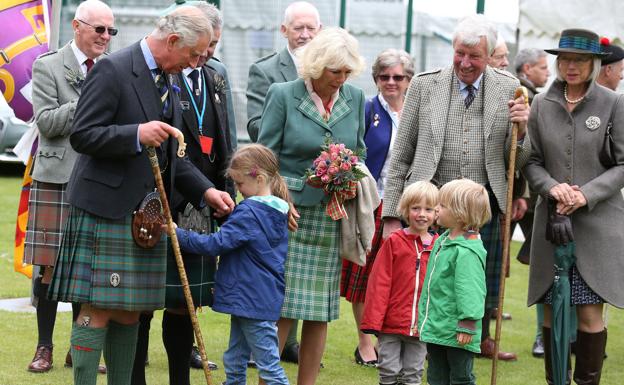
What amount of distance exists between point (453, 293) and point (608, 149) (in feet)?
4.61

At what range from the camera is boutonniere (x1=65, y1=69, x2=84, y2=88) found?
6.34m

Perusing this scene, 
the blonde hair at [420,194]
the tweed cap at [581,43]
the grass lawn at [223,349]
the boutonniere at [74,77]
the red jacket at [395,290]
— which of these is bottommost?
the grass lawn at [223,349]

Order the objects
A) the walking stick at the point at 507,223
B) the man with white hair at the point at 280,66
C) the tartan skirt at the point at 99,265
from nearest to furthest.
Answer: the tartan skirt at the point at 99,265, the walking stick at the point at 507,223, the man with white hair at the point at 280,66

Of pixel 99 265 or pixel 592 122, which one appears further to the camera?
pixel 592 122

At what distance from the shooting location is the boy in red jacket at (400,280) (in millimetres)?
5883

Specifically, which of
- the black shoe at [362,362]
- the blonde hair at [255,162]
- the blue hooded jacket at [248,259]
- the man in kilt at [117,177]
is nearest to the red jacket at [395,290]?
the blue hooded jacket at [248,259]

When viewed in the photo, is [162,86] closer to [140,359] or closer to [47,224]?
[140,359]

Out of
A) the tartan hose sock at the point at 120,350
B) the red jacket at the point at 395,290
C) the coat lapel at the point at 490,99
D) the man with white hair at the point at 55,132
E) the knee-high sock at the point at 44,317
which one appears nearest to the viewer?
the tartan hose sock at the point at 120,350

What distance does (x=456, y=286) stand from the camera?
5.40 metres

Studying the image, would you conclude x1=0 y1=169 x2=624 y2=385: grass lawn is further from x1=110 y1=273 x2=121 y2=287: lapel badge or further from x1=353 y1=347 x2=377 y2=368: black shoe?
x1=110 y1=273 x2=121 y2=287: lapel badge

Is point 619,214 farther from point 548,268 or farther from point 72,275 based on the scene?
point 72,275

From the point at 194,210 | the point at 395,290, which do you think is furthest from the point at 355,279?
the point at 194,210

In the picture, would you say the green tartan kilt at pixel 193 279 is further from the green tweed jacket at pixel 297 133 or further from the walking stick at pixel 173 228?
the green tweed jacket at pixel 297 133

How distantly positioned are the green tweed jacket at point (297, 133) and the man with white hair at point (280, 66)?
86 centimetres
